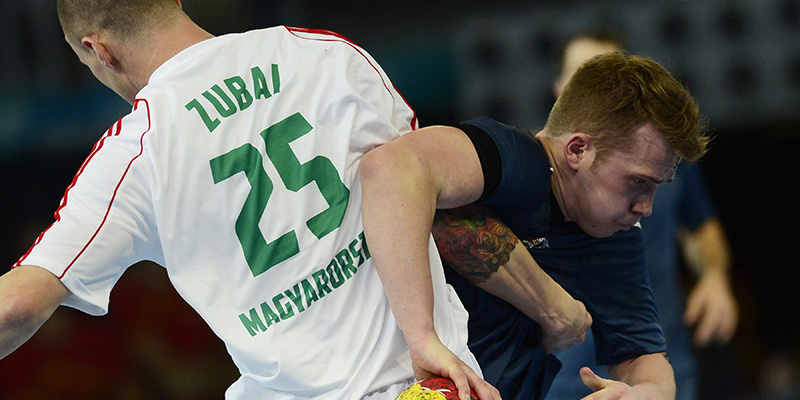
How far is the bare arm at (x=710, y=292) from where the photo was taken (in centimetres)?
310

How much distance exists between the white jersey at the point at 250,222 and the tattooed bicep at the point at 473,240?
0.12 m

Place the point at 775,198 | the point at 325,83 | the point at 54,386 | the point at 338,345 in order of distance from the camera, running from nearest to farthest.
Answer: the point at 338,345 → the point at 325,83 → the point at 54,386 → the point at 775,198

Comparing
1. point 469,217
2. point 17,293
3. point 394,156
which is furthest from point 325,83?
point 17,293

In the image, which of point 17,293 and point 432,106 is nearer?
point 17,293

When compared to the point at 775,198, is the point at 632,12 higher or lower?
higher

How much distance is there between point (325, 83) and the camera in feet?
5.62

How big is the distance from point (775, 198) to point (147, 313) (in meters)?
4.09

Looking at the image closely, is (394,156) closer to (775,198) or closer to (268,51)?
(268,51)

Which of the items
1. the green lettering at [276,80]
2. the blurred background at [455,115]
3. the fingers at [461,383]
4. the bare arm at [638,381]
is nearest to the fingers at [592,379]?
the bare arm at [638,381]

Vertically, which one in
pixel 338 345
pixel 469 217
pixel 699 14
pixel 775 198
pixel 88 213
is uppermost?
pixel 88 213

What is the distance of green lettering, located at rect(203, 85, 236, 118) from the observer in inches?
63.2

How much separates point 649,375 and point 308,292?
0.93 meters

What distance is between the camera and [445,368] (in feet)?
4.61

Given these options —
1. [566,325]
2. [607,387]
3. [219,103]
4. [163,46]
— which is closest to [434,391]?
[607,387]
